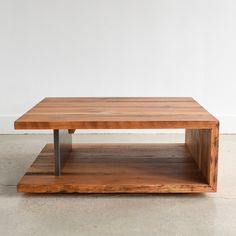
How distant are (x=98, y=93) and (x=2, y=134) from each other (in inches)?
29.5

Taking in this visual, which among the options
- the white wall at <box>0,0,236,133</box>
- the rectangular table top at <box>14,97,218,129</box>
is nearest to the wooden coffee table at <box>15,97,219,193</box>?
the rectangular table top at <box>14,97,218,129</box>

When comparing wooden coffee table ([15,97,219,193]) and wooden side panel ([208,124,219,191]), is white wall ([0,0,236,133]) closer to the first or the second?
wooden coffee table ([15,97,219,193])

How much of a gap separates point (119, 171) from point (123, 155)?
24 cm

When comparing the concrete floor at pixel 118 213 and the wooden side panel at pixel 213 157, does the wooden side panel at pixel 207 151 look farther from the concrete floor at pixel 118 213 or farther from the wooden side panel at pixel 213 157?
the concrete floor at pixel 118 213

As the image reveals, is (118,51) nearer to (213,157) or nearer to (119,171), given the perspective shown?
(119,171)

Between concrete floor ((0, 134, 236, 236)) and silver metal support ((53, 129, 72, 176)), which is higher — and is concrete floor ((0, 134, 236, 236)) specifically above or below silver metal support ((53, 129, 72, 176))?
below

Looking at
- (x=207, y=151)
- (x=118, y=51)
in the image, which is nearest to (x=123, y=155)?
(x=207, y=151)

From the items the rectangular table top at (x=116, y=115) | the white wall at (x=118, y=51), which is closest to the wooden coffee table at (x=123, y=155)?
the rectangular table top at (x=116, y=115)

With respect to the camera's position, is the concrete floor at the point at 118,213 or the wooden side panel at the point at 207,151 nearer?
the concrete floor at the point at 118,213

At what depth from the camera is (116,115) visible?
164cm

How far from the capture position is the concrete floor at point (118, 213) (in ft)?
4.45

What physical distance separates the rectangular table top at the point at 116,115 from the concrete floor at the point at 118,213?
305 mm

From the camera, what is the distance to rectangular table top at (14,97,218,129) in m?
1.52

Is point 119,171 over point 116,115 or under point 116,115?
under
